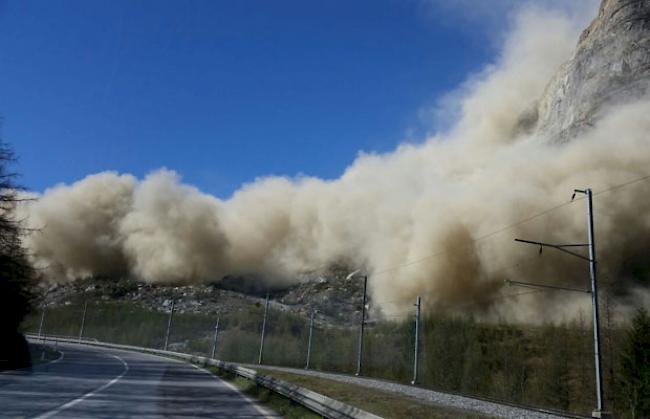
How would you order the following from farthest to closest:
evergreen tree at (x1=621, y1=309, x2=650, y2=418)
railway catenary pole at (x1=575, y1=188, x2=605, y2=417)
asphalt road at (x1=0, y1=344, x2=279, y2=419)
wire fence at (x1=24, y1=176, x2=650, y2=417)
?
wire fence at (x1=24, y1=176, x2=650, y2=417)
evergreen tree at (x1=621, y1=309, x2=650, y2=418)
railway catenary pole at (x1=575, y1=188, x2=605, y2=417)
asphalt road at (x1=0, y1=344, x2=279, y2=419)

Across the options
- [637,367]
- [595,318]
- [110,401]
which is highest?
[595,318]

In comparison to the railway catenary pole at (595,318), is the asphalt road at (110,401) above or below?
below

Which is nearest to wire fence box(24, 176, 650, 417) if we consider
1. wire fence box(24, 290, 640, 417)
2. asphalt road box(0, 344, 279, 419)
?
wire fence box(24, 290, 640, 417)

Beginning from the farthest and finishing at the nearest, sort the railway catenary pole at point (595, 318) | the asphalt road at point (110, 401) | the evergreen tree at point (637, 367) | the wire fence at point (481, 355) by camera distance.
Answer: the wire fence at point (481, 355) → the evergreen tree at point (637, 367) → the railway catenary pole at point (595, 318) → the asphalt road at point (110, 401)

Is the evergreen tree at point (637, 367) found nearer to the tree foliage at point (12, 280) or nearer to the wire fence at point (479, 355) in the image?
the wire fence at point (479, 355)

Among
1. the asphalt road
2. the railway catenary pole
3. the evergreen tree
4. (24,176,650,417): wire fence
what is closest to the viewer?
the asphalt road

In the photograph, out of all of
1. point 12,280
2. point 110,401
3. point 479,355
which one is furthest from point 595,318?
point 479,355

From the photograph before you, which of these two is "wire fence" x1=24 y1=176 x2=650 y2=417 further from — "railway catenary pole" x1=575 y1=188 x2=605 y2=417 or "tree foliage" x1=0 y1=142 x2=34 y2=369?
"railway catenary pole" x1=575 y1=188 x2=605 y2=417

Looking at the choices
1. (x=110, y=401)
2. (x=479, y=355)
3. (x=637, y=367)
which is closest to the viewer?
(x=110, y=401)

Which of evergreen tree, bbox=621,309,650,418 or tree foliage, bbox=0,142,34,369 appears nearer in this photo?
tree foliage, bbox=0,142,34,369

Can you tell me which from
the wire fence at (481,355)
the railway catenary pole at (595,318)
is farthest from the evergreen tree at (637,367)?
the railway catenary pole at (595,318)

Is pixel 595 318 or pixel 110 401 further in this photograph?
pixel 595 318

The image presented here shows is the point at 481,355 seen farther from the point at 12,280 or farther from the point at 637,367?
the point at 12,280

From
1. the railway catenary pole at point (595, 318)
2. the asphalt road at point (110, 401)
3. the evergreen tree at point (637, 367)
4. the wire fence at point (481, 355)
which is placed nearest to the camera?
the asphalt road at point (110, 401)
